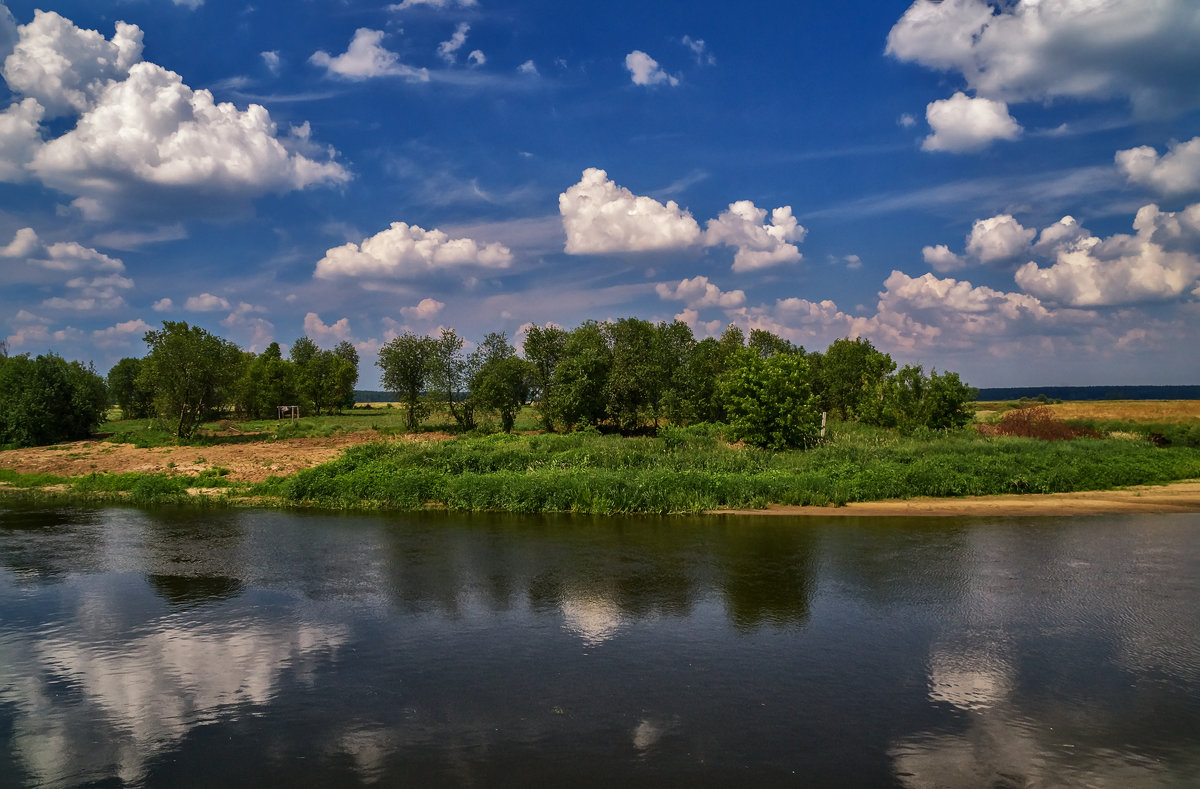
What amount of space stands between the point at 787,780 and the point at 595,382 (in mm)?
38808

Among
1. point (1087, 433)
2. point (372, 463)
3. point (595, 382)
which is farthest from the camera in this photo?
point (595, 382)

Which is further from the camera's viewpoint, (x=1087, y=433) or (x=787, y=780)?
(x=1087, y=433)

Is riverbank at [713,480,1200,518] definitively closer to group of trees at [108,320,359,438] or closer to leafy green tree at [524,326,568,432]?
leafy green tree at [524,326,568,432]

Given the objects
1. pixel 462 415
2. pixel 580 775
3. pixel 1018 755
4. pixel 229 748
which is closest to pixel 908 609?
→ pixel 1018 755

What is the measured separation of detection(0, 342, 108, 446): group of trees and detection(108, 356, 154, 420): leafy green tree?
2657 centimetres

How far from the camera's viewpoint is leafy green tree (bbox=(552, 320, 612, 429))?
148ft

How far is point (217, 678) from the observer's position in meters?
10.2

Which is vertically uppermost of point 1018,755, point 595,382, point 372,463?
point 595,382

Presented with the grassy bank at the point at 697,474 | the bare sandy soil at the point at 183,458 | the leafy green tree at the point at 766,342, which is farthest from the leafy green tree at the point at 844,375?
the bare sandy soil at the point at 183,458

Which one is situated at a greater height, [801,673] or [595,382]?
[595,382]

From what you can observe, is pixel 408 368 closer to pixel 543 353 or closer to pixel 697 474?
pixel 543 353

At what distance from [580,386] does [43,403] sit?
3459 cm

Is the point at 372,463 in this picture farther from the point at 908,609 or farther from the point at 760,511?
the point at 908,609

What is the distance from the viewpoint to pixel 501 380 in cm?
4641
